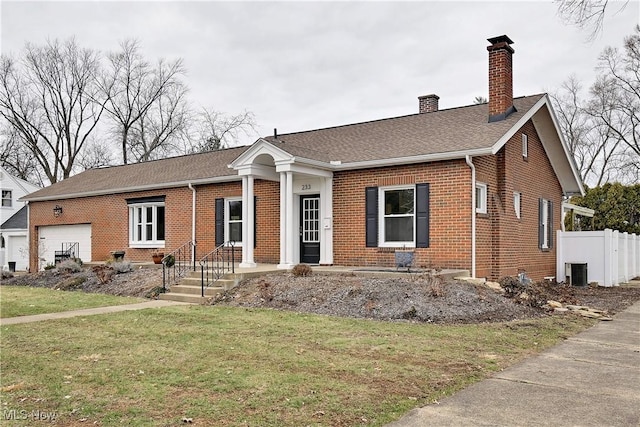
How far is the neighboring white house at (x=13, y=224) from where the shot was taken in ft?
104

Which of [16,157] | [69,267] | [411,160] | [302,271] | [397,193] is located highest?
[16,157]

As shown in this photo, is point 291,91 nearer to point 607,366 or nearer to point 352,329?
point 352,329

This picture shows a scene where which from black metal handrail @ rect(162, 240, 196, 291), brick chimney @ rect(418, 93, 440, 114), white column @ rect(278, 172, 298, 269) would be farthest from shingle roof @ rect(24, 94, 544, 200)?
black metal handrail @ rect(162, 240, 196, 291)

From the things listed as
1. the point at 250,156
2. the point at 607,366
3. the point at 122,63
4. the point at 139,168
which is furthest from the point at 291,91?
the point at 607,366

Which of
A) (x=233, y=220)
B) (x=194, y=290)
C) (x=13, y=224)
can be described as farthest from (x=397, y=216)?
(x=13, y=224)

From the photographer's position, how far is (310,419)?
4398 mm

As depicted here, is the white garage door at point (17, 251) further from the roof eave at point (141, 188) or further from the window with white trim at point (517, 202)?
the window with white trim at point (517, 202)

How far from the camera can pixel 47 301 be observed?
41.4 ft

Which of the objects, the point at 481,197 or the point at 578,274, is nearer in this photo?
the point at 481,197

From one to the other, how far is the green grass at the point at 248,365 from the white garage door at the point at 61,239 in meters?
13.6

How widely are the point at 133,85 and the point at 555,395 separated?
41.1m

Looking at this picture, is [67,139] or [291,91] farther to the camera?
[67,139]

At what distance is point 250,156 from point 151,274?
4788mm
